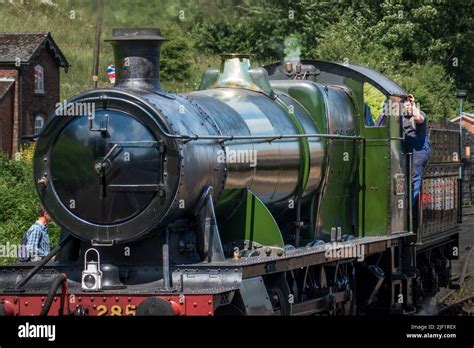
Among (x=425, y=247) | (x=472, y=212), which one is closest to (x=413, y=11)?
(x=472, y=212)

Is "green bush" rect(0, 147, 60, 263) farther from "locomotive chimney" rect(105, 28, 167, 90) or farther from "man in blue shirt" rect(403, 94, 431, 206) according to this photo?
"locomotive chimney" rect(105, 28, 167, 90)

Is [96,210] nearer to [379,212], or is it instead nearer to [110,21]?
[379,212]

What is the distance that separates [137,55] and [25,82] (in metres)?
35.0

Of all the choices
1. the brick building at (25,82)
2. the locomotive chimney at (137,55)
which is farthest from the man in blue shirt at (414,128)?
the brick building at (25,82)

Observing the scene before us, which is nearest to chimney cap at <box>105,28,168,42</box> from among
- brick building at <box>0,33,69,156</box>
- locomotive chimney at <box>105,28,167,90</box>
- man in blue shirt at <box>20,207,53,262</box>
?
locomotive chimney at <box>105,28,167,90</box>

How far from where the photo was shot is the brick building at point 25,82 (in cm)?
4241

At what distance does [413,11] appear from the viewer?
138ft

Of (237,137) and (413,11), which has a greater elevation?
(413,11)

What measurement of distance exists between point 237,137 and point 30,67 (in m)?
35.1

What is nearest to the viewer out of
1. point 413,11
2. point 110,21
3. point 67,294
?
point 67,294

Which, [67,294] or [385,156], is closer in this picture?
[67,294]

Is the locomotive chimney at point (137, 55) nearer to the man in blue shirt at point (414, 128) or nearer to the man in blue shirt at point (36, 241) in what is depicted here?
the man in blue shirt at point (36, 241)

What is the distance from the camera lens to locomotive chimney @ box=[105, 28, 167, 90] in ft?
30.5

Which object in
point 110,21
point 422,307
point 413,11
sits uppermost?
point 413,11
